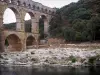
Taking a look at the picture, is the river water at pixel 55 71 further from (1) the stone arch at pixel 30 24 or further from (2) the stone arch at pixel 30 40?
(1) the stone arch at pixel 30 24

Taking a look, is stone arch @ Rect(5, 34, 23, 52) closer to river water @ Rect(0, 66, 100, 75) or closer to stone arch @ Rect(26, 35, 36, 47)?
stone arch @ Rect(26, 35, 36, 47)

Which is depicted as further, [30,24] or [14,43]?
[30,24]

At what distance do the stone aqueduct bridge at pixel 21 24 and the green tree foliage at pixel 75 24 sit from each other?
3.92 metres

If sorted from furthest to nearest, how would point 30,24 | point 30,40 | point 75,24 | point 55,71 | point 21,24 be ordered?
point 30,24, point 30,40, point 21,24, point 75,24, point 55,71

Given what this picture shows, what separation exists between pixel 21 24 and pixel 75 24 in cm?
1091

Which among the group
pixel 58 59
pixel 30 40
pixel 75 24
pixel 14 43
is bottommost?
pixel 58 59

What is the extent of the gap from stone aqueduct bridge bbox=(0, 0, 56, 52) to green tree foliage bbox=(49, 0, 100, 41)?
3922mm

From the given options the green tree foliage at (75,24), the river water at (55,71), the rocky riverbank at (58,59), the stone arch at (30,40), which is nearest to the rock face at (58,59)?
the rocky riverbank at (58,59)

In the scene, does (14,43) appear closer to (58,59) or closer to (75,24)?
(75,24)

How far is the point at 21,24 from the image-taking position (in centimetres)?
4616

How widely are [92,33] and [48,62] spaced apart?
1264 centimetres

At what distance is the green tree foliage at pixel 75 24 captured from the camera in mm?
38781

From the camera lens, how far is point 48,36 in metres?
53.2

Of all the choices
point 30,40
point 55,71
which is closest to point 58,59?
point 55,71
